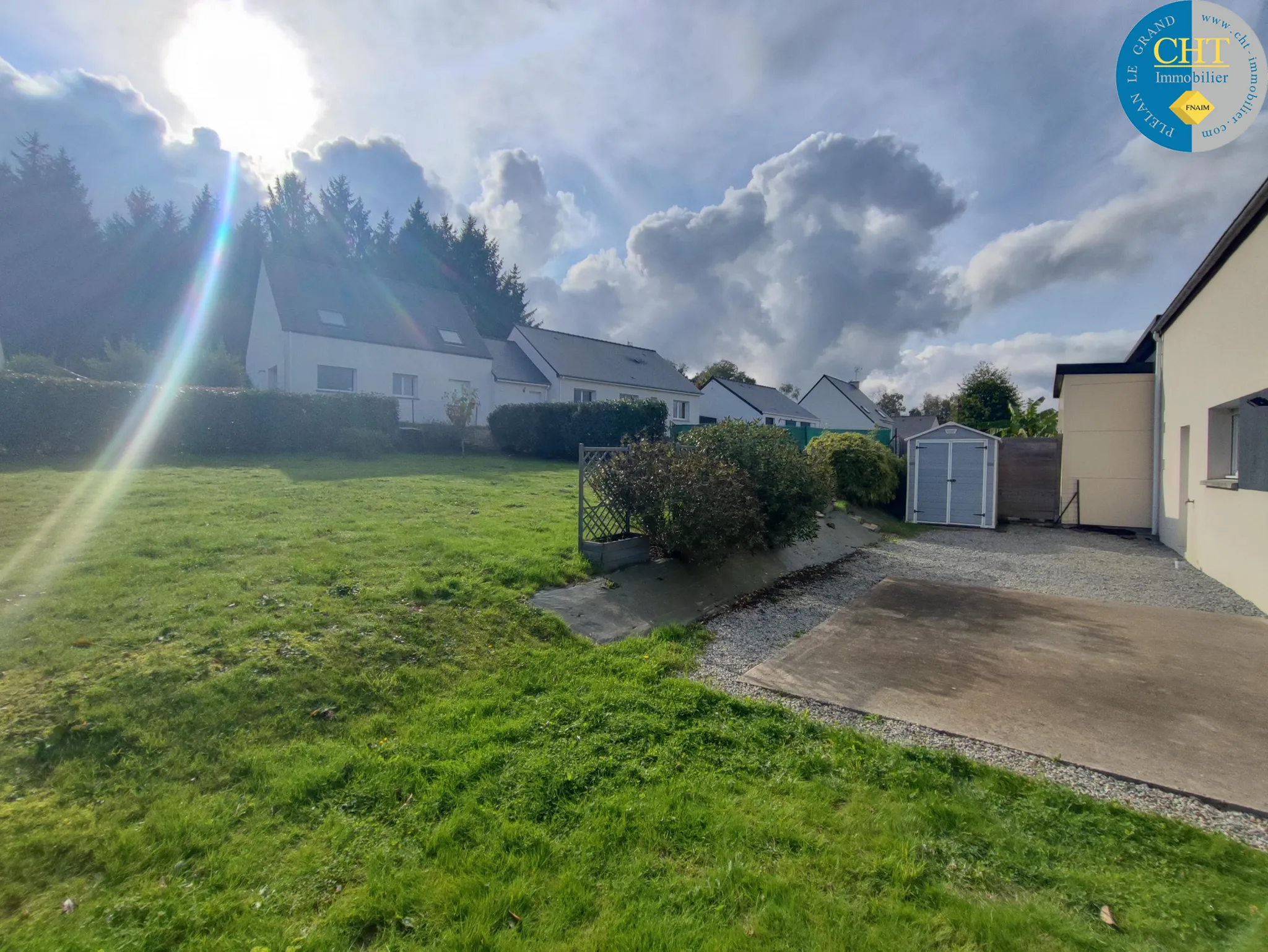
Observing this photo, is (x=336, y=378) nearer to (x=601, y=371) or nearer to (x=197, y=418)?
(x=197, y=418)

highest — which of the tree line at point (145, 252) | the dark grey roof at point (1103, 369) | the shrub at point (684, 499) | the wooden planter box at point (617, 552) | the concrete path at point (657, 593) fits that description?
the tree line at point (145, 252)

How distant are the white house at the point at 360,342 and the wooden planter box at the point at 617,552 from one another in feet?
52.3

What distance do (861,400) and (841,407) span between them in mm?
2014

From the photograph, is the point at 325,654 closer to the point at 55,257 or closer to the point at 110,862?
the point at 110,862

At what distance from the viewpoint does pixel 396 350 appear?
21.9m

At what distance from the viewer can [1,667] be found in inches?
137

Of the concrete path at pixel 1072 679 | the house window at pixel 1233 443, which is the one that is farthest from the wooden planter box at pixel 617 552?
the house window at pixel 1233 443

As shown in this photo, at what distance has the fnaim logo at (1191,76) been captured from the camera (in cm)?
677

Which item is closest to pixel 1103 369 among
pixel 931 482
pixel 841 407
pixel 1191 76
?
pixel 931 482

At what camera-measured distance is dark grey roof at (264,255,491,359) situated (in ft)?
68.0

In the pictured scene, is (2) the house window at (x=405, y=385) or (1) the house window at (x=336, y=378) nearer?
(1) the house window at (x=336, y=378)

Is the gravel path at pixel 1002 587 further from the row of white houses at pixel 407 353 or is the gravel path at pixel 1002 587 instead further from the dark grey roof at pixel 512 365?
the dark grey roof at pixel 512 365

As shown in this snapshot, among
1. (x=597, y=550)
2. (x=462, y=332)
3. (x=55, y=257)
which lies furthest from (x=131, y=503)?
(x=55, y=257)

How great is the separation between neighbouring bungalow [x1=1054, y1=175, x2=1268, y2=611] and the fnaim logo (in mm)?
1432
